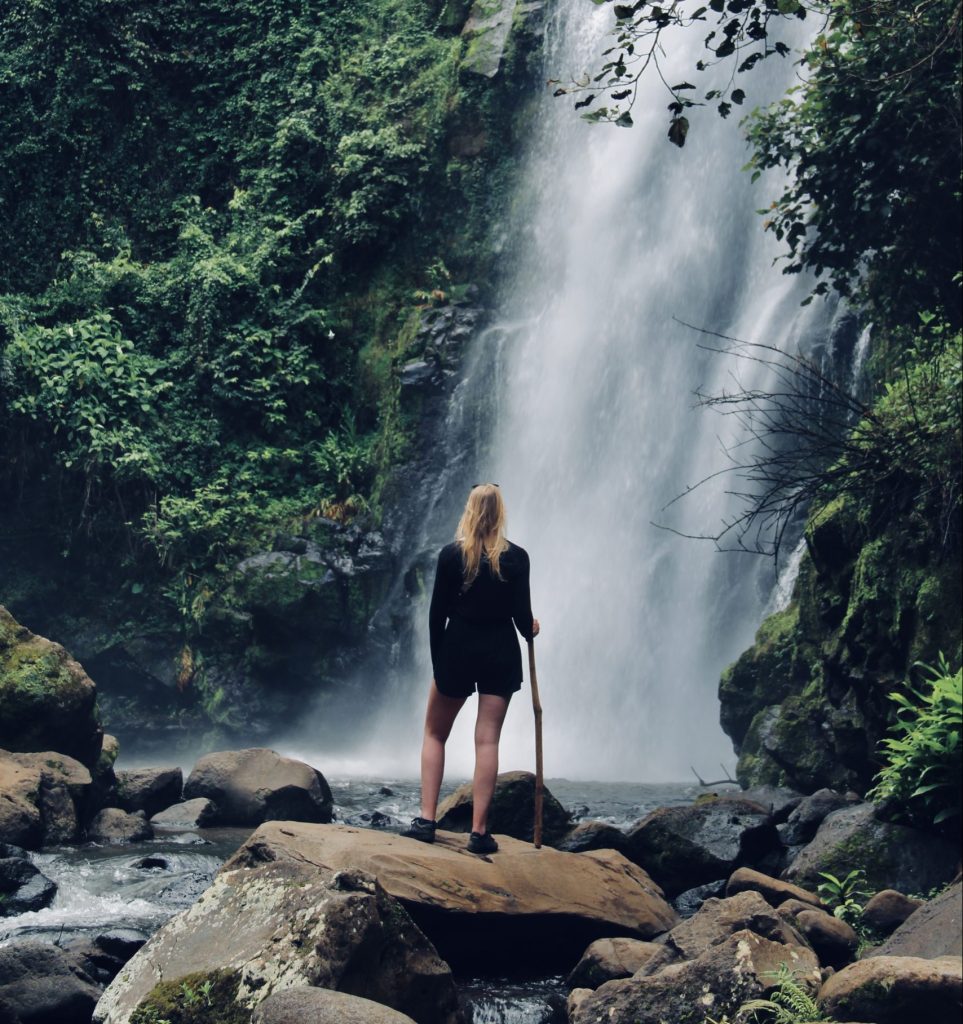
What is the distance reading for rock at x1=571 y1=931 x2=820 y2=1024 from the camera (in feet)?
15.8

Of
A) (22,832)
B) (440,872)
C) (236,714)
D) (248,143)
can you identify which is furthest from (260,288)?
(440,872)

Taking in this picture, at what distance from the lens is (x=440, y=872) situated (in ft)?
19.3

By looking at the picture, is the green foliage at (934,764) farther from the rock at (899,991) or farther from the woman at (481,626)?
the woman at (481,626)

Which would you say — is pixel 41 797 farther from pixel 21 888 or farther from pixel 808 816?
pixel 808 816

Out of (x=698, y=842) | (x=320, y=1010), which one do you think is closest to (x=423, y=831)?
(x=320, y=1010)

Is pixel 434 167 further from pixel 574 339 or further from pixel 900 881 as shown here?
pixel 900 881

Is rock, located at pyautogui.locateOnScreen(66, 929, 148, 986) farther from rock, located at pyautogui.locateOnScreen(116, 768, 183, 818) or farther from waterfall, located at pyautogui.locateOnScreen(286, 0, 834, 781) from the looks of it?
waterfall, located at pyautogui.locateOnScreen(286, 0, 834, 781)

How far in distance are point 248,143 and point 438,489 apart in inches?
306

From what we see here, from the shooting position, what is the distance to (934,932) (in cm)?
476

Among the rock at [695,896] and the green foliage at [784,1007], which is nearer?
the green foliage at [784,1007]

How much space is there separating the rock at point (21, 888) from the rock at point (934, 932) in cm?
534

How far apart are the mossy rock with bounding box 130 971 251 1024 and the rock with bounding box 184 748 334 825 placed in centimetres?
592

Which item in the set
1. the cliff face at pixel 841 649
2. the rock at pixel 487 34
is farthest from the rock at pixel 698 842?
the rock at pixel 487 34

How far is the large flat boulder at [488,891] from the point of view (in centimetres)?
575
